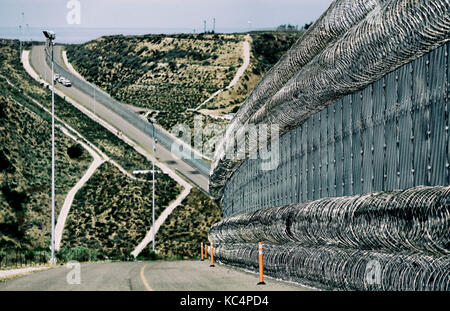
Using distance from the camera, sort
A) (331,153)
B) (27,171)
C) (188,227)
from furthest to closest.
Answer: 1. (27,171)
2. (188,227)
3. (331,153)

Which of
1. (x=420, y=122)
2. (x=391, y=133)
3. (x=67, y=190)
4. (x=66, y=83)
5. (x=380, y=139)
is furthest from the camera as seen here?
(x=66, y=83)

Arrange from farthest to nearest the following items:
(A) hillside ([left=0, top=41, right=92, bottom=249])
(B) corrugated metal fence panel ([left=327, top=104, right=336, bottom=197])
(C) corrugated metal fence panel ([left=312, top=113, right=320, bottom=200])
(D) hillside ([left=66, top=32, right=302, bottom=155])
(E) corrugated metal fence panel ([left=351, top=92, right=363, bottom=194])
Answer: (D) hillside ([left=66, top=32, right=302, bottom=155]) < (A) hillside ([left=0, top=41, right=92, bottom=249]) < (C) corrugated metal fence panel ([left=312, top=113, right=320, bottom=200]) < (B) corrugated metal fence panel ([left=327, top=104, right=336, bottom=197]) < (E) corrugated metal fence panel ([left=351, top=92, right=363, bottom=194])

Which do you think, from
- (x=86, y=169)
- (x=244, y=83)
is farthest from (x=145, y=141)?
(x=244, y=83)

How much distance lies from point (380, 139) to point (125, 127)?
101691 millimetres

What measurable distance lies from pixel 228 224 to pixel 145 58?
4926 inches

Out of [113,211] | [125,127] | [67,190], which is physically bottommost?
[113,211]

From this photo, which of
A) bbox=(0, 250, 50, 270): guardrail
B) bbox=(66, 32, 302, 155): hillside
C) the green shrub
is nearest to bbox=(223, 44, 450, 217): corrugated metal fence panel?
bbox=(0, 250, 50, 270): guardrail

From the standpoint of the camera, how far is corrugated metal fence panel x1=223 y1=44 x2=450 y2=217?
12.9m

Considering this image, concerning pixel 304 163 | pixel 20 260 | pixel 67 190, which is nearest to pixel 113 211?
pixel 67 190

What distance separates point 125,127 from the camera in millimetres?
115875

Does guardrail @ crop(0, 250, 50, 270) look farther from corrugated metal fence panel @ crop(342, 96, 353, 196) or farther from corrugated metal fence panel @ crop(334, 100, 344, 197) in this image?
corrugated metal fence panel @ crop(342, 96, 353, 196)

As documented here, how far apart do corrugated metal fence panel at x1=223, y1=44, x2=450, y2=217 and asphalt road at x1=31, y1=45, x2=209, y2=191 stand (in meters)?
67.4

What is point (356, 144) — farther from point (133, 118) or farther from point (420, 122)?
point (133, 118)

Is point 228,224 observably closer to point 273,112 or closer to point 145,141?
point 273,112
